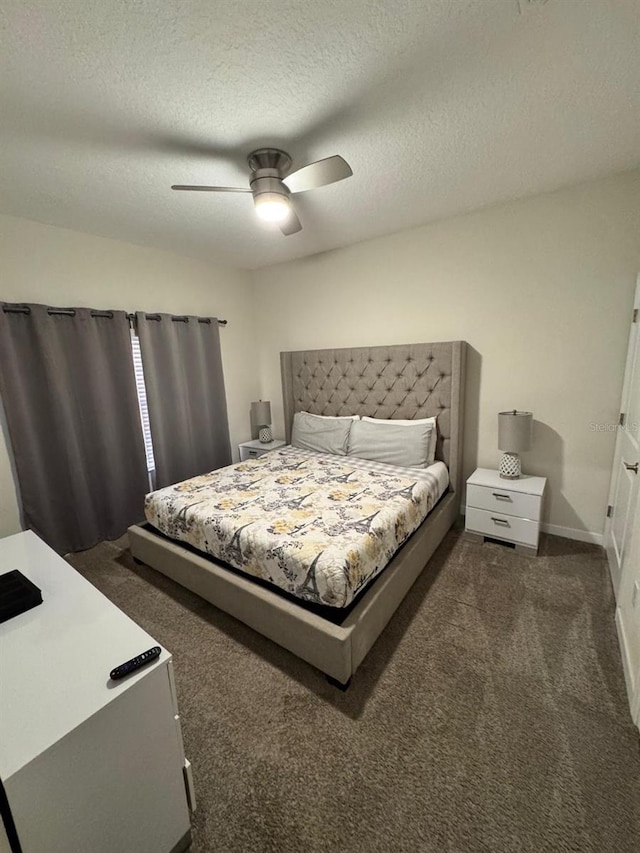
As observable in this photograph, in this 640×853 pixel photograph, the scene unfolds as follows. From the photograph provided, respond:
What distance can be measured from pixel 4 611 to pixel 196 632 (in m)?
0.98

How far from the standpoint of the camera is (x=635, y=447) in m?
1.82

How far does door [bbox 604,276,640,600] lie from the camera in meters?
1.82

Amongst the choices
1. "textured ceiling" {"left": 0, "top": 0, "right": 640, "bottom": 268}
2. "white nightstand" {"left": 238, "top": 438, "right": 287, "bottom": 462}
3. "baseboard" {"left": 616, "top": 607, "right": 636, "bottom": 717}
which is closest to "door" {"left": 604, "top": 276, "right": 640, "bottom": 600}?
"baseboard" {"left": 616, "top": 607, "right": 636, "bottom": 717}

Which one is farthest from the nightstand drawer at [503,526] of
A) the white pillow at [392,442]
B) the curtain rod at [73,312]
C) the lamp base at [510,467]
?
the curtain rod at [73,312]

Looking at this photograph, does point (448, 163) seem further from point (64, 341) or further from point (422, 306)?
point (64, 341)

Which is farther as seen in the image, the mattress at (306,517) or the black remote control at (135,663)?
the mattress at (306,517)

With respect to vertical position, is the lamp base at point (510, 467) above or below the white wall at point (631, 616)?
above

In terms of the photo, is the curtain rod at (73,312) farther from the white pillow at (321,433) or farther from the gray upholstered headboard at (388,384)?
the white pillow at (321,433)

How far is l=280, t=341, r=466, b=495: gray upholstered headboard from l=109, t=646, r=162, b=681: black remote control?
2.49m

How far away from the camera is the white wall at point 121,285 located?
2393 millimetres

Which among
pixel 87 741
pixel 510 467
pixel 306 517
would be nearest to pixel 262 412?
pixel 306 517

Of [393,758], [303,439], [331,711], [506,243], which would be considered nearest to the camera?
[393,758]

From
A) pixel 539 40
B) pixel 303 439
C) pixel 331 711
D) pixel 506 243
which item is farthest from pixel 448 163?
pixel 331 711

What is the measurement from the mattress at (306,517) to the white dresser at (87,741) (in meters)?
0.71
